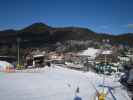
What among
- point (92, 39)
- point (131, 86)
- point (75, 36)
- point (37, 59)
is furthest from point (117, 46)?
point (131, 86)

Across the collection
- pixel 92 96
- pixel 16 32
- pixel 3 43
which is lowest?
pixel 92 96

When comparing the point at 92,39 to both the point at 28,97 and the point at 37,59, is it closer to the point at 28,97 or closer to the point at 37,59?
the point at 37,59

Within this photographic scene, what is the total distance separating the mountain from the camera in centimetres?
8625

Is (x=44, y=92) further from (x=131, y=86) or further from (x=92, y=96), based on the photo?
(x=131, y=86)

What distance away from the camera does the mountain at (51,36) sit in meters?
86.2

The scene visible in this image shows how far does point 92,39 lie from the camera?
99125 millimetres

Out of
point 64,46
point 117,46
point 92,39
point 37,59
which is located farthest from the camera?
point 92,39

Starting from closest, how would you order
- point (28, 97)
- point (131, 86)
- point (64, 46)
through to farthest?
1. point (28, 97)
2. point (131, 86)
3. point (64, 46)

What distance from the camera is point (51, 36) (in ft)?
341

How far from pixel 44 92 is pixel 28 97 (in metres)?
1.85

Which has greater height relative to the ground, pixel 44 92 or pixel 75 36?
pixel 75 36

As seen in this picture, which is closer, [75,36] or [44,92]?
[44,92]

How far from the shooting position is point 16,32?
97.1 m

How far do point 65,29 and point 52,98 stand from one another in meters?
96.5
